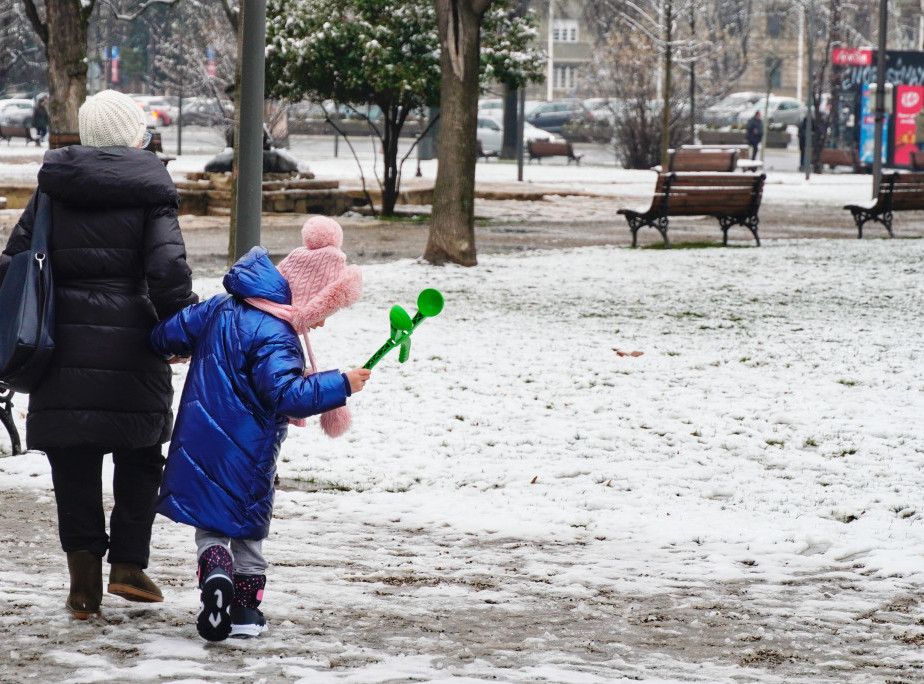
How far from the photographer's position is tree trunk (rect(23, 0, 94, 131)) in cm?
1694

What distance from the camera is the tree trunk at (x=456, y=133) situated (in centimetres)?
1279

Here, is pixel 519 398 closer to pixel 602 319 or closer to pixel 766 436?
pixel 766 436

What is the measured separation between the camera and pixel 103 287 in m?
4.20

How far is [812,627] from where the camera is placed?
4418 mm

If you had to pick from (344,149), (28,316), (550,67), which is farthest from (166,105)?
(28,316)

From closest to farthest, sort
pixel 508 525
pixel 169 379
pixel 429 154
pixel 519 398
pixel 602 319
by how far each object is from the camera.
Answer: pixel 169 379
pixel 508 525
pixel 519 398
pixel 602 319
pixel 429 154

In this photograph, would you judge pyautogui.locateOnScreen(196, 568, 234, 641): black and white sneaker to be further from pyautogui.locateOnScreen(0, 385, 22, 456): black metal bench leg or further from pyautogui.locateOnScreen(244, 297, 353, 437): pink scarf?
pyautogui.locateOnScreen(0, 385, 22, 456): black metal bench leg

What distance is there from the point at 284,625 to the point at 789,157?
141 ft

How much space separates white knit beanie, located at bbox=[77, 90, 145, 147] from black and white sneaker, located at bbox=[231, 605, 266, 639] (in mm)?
1422

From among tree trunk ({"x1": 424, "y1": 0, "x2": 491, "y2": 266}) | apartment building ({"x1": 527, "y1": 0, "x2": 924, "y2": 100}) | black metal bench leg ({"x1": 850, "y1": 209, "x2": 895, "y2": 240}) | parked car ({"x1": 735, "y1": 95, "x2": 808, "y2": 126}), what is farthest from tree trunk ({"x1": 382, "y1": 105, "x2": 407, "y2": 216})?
apartment building ({"x1": 527, "y1": 0, "x2": 924, "y2": 100})

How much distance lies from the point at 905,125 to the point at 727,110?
55.3ft

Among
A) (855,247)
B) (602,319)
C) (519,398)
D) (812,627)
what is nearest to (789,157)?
(855,247)

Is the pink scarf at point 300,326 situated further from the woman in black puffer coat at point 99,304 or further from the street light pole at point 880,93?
the street light pole at point 880,93

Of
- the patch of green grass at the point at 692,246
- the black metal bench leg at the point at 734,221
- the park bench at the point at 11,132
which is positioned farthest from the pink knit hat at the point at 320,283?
the park bench at the point at 11,132
